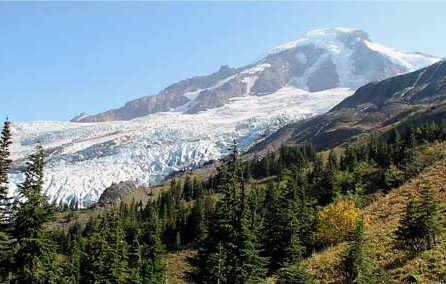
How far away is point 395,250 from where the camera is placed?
5166 cm

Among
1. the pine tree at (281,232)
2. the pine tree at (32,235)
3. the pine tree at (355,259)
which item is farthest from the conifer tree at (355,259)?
the pine tree at (32,235)

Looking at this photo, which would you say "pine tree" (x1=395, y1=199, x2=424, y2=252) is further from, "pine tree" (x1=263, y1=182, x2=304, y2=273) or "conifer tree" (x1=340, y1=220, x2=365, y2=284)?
"pine tree" (x1=263, y1=182, x2=304, y2=273)

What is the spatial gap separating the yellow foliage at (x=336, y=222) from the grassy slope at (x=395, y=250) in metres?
2.57

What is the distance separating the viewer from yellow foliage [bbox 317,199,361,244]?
68375 millimetres

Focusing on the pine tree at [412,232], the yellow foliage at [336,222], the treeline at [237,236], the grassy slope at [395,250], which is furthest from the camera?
the yellow foliage at [336,222]

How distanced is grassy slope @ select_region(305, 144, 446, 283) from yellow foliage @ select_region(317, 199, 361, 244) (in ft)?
8.44

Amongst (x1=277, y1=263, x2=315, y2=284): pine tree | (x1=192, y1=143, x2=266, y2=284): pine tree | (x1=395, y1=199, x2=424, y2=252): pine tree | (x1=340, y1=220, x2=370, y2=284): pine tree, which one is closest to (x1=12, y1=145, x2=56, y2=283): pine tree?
(x1=192, y1=143, x2=266, y2=284): pine tree

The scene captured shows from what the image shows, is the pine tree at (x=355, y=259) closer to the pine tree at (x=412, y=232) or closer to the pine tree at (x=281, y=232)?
the pine tree at (x=412, y=232)

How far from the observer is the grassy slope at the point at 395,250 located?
44.0 metres

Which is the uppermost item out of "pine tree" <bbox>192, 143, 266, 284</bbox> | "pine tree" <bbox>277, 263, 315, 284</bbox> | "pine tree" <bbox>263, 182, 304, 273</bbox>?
"pine tree" <bbox>192, 143, 266, 284</bbox>

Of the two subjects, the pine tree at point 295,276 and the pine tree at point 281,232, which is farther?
the pine tree at point 281,232

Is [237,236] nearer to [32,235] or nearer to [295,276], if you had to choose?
[295,276]

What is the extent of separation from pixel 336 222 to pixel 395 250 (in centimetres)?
1832

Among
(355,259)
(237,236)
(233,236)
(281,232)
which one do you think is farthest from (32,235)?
(281,232)
